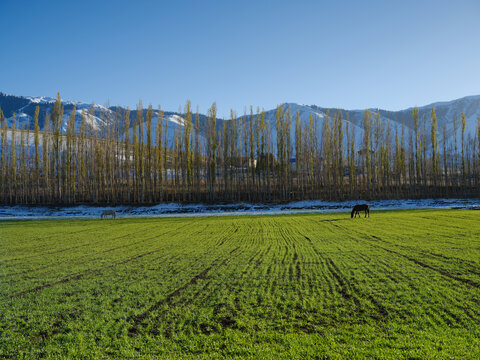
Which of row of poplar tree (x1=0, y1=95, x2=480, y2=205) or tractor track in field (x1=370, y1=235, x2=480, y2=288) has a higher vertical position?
row of poplar tree (x1=0, y1=95, x2=480, y2=205)

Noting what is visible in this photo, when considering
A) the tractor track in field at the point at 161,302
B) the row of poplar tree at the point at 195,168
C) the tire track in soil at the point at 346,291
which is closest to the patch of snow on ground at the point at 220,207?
the row of poplar tree at the point at 195,168

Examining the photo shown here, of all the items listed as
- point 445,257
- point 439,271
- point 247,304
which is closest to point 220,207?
point 445,257

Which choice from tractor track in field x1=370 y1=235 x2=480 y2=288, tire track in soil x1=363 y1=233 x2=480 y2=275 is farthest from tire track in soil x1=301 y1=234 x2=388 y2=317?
tire track in soil x1=363 y1=233 x2=480 y2=275

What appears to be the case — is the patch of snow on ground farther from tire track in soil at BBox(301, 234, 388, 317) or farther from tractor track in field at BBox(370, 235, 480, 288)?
tire track in soil at BBox(301, 234, 388, 317)

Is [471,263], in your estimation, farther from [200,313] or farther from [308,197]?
[308,197]

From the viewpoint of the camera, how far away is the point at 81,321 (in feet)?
18.0

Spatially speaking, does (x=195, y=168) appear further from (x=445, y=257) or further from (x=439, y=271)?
(x=439, y=271)

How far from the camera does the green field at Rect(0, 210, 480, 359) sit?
4504 millimetres

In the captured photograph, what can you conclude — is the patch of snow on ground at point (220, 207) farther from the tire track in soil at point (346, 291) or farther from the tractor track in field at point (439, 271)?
the tire track in soil at point (346, 291)

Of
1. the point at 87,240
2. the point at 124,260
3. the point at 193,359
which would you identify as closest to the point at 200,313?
the point at 193,359

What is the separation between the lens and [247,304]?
19.9 feet

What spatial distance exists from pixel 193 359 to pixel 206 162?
46092 mm

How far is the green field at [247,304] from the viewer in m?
4.50

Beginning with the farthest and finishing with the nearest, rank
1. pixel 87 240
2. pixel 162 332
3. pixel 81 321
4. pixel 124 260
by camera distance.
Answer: pixel 87 240 < pixel 124 260 < pixel 81 321 < pixel 162 332
